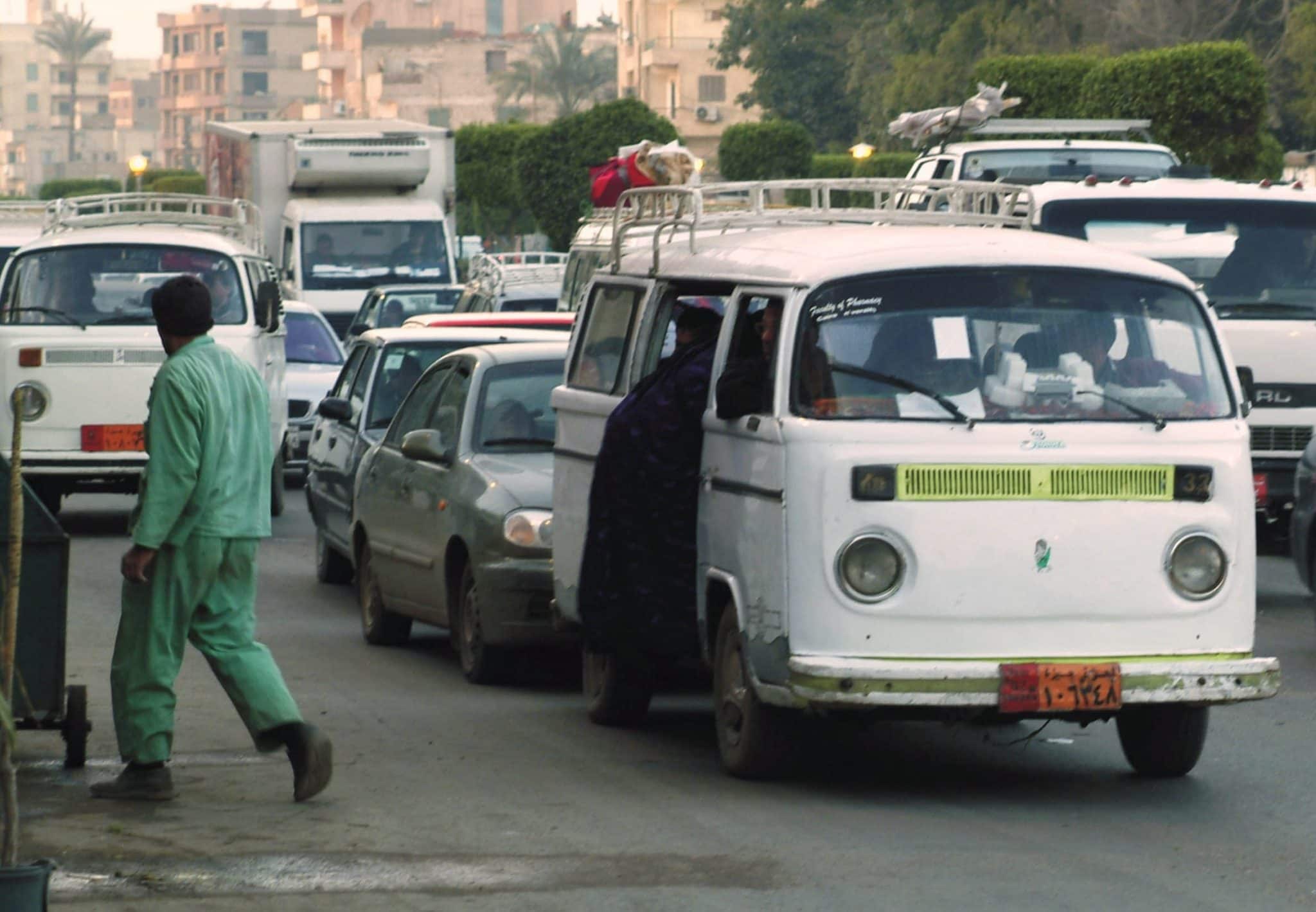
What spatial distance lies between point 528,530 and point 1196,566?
144 inches

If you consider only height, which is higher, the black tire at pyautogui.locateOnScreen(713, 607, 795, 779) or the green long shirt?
the green long shirt

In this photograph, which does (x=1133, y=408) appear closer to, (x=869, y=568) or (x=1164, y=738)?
(x=869, y=568)

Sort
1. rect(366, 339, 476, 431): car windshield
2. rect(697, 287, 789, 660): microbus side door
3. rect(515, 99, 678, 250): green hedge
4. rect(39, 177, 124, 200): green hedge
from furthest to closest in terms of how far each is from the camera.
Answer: rect(39, 177, 124, 200): green hedge
rect(515, 99, 678, 250): green hedge
rect(366, 339, 476, 431): car windshield
rect(697, 287, 789, 660): microbus side door

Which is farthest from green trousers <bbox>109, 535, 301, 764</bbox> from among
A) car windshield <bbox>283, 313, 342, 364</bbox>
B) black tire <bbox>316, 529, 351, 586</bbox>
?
car windshield <bbox>283, 313, 342, 364</bbox>

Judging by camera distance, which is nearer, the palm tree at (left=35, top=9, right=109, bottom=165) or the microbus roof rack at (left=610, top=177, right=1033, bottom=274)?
the microbus roof rack at (left=610, top=177, right=1033, bottom=274)

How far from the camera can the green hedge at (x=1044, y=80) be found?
37.5 m

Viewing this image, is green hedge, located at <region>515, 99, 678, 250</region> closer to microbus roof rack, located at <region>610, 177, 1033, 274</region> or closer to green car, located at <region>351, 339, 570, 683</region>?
green car, located at <region>351, 339, 570, 683</region>

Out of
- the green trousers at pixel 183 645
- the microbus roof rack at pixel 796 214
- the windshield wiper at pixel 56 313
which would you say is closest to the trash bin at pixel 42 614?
the green trousers at pixel 183 645

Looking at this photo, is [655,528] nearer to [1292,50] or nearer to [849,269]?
[849,269]

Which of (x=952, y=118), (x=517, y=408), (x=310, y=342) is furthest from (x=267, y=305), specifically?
(x=517, y=408)

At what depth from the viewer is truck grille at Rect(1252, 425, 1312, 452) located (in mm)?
15516

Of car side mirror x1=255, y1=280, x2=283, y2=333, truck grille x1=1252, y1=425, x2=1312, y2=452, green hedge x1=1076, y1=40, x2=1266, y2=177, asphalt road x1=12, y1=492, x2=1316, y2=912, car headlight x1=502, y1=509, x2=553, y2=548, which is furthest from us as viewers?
green hedge x1=1076, y1=40, x2=1266, y2=177

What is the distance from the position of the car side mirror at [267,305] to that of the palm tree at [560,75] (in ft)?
345

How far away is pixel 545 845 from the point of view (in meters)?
7.70
